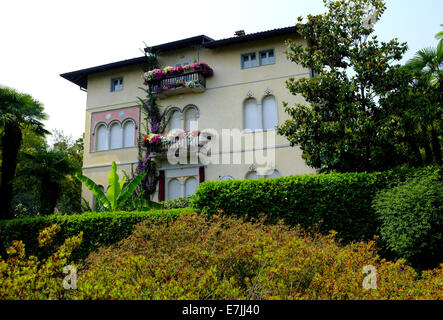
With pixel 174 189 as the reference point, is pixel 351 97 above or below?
above

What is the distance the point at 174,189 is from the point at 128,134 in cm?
505

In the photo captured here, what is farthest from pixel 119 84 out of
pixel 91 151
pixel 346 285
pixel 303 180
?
pixel 346 285

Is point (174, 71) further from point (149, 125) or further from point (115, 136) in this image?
point (115, 136)

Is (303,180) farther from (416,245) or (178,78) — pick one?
(178,78)

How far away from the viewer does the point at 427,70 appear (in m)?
16.5

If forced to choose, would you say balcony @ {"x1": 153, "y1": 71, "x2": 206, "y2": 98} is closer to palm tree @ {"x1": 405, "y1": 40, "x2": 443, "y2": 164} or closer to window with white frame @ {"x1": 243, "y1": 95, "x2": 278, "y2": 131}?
window with white frame @ {"x1": 243, "y1": 95, "x2": 278, "y2": 131}

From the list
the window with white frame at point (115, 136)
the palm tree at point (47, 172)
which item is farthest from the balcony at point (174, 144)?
the palm tree at point (47, 172)

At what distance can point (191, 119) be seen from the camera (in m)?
21.5

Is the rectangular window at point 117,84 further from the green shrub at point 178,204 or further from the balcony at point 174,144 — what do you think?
the green shrub at point 178,204

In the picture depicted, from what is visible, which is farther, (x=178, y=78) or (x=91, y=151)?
(x=91, y=151)

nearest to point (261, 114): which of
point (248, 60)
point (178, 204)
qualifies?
point (248, 60)

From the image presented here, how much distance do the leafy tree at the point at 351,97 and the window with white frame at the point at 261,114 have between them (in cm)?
525
